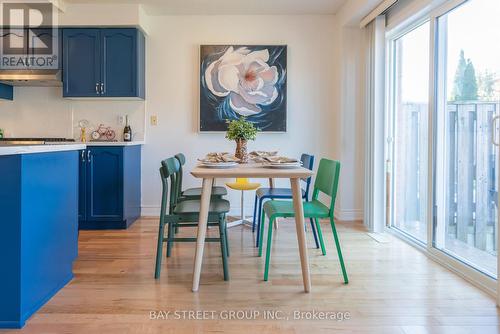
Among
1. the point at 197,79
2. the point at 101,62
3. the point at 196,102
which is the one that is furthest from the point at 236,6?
the point at 101,62

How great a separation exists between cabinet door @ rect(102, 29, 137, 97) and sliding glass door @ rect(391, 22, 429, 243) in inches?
110

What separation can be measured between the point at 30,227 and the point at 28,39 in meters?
3.13

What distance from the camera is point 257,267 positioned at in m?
2.68

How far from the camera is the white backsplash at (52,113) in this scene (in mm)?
4367

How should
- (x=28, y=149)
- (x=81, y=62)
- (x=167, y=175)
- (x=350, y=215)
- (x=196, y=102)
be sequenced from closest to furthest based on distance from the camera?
(x=28, y=149), (x=167, y=175), (x=81, y=62), (x=350, y=215), (x=196, y=102)

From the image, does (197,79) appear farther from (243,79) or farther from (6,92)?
(6,92)

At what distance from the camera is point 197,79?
4445mm

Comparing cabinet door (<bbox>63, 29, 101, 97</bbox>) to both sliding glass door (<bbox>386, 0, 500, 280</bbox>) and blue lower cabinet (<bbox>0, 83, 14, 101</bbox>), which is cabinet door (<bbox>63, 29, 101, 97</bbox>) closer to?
blue lower cabinet (<bbox>0, 83, 14, 101</bbox>)

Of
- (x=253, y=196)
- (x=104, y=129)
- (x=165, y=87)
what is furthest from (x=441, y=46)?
(x=104, y=129)

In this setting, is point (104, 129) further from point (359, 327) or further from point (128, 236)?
point (359, 327)

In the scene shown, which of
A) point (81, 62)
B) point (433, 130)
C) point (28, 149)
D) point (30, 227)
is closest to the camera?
point (28, 149)

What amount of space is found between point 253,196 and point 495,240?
8.71 feet

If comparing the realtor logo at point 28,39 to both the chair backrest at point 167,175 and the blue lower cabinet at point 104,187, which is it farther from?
the chair backrest at point 167,175

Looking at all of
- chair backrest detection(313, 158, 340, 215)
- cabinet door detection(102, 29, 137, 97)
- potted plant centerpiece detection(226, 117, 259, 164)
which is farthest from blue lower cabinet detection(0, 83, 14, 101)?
chair backrest detection(313, 158, 340, 215)
